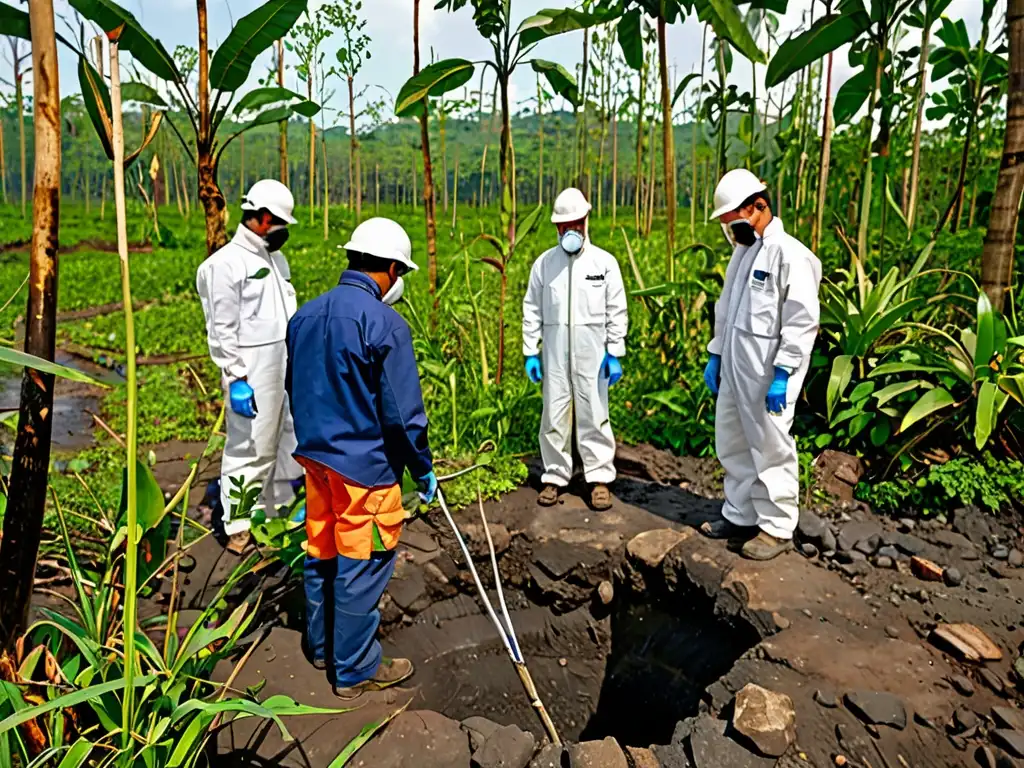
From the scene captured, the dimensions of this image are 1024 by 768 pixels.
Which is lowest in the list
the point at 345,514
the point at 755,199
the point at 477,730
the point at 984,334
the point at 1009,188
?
the point at 477,730

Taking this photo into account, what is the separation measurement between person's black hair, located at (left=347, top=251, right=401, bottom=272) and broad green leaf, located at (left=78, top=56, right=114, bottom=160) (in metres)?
1.02

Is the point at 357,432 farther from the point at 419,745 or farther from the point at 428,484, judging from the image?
the point at 419,745

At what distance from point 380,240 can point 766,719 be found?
2201mm

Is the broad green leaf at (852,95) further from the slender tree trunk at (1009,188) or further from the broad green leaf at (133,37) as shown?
the broad green leaf at (133,37)

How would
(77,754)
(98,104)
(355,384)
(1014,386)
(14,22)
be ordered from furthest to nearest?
(1014,386) → (355,384) → (14,22) → (77,754) → (98,104)

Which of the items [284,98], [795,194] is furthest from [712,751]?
[795,194]

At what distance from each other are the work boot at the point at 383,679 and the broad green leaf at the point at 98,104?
213 centimetres

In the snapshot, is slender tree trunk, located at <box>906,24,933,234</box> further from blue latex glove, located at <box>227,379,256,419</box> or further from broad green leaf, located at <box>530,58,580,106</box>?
blue latex glove, located at <box>227,379,256,419</box>

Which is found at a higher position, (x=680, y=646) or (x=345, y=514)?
(x=345, y=514)

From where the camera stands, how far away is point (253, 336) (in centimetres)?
367

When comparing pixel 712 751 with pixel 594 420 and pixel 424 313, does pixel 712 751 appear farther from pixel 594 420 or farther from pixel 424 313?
pixel 424 313

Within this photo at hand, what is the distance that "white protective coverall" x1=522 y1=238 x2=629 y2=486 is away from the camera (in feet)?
13.2

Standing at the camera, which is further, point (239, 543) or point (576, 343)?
point (576, 343)

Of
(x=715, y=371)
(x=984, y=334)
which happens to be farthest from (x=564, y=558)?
(x=984, y=334)
